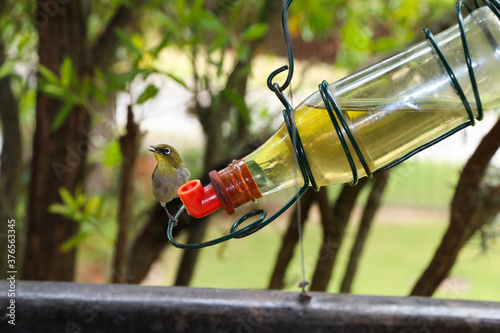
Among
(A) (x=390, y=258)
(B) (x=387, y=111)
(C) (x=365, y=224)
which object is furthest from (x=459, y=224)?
(A) (x=390, y=258)

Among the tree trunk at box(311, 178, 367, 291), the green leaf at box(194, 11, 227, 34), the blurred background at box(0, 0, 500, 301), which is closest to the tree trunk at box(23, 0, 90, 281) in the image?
the blurred background at box(0, 0, 500, 301)

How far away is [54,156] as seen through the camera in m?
0.85

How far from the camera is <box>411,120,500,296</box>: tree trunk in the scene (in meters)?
0.63

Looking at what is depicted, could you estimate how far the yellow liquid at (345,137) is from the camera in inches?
12.8

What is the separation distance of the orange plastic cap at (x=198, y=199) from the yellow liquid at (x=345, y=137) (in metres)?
0.03

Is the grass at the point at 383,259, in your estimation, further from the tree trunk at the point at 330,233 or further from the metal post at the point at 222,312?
the metal post at the point at 222,312

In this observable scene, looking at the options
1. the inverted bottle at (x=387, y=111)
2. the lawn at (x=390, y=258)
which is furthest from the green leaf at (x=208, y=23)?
the lawn at (x=390, y=258)

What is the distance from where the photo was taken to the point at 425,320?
41 centimetres

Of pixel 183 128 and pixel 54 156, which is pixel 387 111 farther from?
pixel 54 156

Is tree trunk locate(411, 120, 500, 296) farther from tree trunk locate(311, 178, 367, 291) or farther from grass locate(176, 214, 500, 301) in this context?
grass locate(176, 214, 500, 301)

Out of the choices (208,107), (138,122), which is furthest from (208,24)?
(208,107)

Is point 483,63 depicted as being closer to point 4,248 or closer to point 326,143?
point 326,143

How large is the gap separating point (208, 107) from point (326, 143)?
1.67 ft

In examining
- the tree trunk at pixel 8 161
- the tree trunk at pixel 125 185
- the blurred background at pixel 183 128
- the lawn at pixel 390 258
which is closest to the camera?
the tree trunk at pixel 125 185
